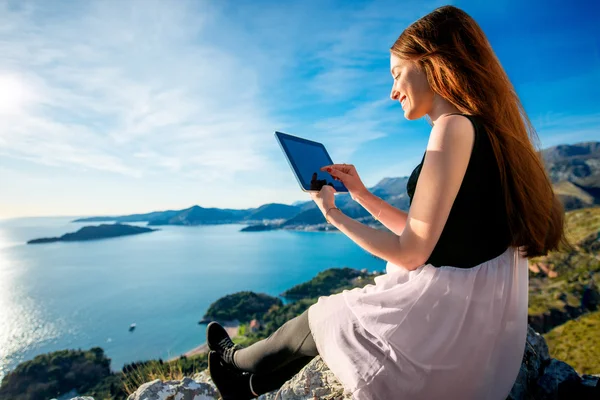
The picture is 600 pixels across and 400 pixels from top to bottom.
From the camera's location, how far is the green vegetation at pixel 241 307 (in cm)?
3950

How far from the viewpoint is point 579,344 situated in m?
13.9

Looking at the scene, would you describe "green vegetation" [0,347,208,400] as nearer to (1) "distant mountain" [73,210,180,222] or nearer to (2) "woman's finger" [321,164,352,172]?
(2) "woman's finger" [321,164,352,172]

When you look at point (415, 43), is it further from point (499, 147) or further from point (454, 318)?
point (454, 318)

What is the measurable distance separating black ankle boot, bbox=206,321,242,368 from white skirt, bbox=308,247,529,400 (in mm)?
701

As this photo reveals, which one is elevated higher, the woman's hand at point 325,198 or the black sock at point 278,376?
the woman's hand at point 325,198

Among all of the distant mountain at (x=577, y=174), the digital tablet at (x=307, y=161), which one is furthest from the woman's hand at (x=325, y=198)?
the distant mountain at (x=577, y=174)

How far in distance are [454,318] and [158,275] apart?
63.0m

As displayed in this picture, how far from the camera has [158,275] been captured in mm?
57562

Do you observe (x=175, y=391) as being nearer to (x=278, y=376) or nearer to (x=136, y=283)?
(x=278, y=376)

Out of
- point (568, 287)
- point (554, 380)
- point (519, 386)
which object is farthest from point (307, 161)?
point (568, 287)

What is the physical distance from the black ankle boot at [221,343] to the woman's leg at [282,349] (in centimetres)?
13

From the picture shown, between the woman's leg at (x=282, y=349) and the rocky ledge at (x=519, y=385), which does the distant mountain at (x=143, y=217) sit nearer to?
the rocky ledge at (x=519, y=385)

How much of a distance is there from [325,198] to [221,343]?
1.00 meters

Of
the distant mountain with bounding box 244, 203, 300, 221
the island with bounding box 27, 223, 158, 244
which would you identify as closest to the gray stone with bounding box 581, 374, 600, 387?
the distant mountain with bounding box 244, 203, 300, 221
